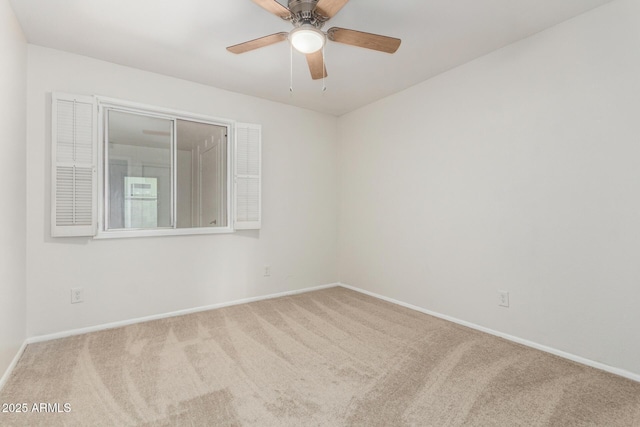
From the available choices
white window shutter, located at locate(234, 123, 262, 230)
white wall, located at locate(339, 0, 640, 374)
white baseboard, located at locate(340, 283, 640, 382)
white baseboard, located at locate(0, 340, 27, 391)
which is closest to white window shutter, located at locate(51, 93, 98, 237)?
white baseboard, located at locate(0, 340, 27, 391)

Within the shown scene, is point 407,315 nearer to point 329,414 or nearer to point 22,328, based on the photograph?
point 329,414

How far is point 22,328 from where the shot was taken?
7.88ft

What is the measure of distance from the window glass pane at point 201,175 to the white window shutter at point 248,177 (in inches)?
6.7

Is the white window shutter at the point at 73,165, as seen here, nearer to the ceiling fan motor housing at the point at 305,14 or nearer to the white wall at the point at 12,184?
the white wall at the point at 12,184

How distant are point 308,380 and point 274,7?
2.29 m

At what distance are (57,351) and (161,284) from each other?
926 millimetres

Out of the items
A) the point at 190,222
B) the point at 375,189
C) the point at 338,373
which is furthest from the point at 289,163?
the point at 338,373

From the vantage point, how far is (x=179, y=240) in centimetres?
325

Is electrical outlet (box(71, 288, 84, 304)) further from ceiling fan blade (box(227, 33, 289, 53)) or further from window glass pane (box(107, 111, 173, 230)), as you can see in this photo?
ceiling fan blade (box(227, 33, 289, 53))

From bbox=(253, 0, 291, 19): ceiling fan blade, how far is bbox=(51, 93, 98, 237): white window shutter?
196 cm

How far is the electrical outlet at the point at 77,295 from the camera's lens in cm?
270

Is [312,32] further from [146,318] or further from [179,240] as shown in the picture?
[146,318]

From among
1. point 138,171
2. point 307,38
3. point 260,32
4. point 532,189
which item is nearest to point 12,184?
point 138,171

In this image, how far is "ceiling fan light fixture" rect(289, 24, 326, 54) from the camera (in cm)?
186
